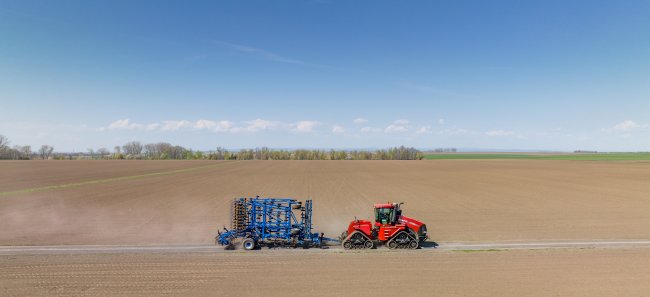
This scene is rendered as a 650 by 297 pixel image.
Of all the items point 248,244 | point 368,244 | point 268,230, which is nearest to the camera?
point 248,244

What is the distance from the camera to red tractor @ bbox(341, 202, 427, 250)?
61.2 ft

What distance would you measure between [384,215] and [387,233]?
3.23ft

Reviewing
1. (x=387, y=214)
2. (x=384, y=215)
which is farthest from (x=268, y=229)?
(x=387, y=214)

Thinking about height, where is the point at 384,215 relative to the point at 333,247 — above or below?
above

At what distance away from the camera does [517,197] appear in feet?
122

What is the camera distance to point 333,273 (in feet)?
48.6

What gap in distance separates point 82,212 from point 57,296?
62.5 feet

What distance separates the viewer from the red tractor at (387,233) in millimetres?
18641

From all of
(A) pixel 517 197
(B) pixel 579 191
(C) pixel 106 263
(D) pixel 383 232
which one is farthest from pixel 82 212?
(B) pixel 579 191

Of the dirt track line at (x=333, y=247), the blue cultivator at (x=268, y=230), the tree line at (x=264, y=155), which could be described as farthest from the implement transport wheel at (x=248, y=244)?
the tree line at (x=264, y=155)

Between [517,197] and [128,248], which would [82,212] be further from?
[517,197]

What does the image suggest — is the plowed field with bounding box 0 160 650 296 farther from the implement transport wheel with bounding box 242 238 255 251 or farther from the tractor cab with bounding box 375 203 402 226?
the tractor cab with bounding box 375 203 402 226

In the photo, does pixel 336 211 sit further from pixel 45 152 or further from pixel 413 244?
pixel 45 152

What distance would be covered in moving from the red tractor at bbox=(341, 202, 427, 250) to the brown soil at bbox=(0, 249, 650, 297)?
85 centimetres
